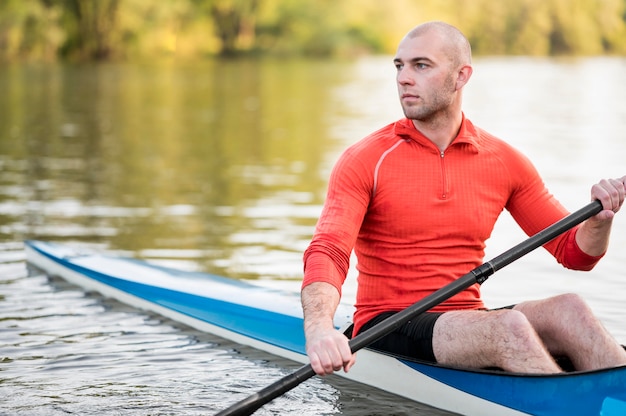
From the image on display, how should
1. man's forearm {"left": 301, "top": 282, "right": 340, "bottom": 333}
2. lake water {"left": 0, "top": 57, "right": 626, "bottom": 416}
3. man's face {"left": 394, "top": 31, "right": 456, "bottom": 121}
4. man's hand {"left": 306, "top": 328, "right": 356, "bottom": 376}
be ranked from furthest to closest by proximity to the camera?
lake water {"left": 0, "top": 57, "right": 626, "bottom": 416}
man's face {"left": 394, "top": 31, "right": 456, "bottom": 121}
man's forearm {"left": 301, "top": 282, "right": 340, "bottom": 333}
man's hand {"left": 306, "top": 328, "right": 356, "bottom": 376}

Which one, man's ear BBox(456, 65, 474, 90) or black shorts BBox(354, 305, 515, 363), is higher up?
man's ear BBox(456, 65, 474, 90)

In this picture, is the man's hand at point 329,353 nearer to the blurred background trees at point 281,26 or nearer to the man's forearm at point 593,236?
the man's forearm at point 593,236

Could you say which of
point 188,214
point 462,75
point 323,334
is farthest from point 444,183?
point 188,214

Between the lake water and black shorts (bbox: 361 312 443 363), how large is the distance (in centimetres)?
40

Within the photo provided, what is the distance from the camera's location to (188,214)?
31.2 feet

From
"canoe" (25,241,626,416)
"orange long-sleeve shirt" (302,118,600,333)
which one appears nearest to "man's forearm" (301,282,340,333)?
"orange long-sleeve shirt" (302,118,600,333)

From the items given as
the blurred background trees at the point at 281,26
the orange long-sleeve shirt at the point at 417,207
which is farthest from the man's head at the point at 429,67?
the blurred background trees at the point at 281,26

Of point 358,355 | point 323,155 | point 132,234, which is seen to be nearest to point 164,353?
point 358,355

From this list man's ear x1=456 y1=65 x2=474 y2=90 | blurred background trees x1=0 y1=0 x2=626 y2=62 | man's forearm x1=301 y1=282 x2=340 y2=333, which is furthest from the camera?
blurred background trees x1=0 y1=0 x2=626 y2=62

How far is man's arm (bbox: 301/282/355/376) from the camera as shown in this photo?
3.40 meters

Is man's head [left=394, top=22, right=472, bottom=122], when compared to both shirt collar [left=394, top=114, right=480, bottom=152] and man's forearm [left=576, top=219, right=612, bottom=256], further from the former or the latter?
man's forearm [left=576, top=219, right=612, bottom=256]

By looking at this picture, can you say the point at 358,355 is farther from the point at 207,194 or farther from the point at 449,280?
the point at 207,194

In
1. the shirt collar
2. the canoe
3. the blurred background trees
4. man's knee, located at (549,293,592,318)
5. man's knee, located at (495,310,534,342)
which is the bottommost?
the canoe

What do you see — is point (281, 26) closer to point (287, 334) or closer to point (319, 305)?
point (287, 334)
